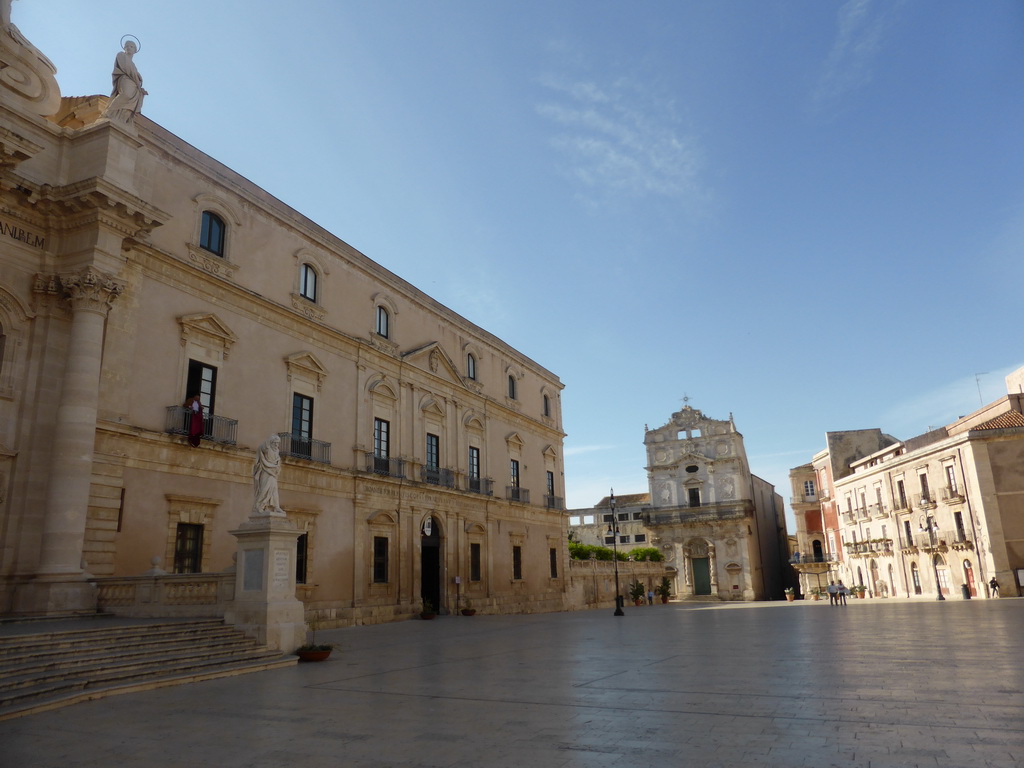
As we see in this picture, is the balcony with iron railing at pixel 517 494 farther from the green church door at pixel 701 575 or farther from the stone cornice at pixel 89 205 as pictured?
the green church door at pixel 701 575

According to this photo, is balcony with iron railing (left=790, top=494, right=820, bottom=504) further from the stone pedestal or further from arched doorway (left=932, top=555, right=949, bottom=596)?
the stone pedestal

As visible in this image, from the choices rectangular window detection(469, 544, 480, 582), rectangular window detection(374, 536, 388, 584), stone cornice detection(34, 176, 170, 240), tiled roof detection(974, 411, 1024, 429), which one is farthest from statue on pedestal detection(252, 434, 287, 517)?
tiled roof detection(974, 411, 1024, 429)

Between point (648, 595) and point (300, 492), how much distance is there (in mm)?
28275

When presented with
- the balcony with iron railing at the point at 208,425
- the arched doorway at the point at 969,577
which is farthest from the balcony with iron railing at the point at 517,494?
the arched doorway at the point at 969,577

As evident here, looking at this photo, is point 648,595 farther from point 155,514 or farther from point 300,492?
point 155,514

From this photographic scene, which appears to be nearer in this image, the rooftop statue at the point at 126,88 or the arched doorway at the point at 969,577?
the rooftop statue at the point at 126,88

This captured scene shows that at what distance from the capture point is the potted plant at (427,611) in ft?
82.2

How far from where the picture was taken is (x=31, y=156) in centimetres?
1437

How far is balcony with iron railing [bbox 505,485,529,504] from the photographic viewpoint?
33656 mm

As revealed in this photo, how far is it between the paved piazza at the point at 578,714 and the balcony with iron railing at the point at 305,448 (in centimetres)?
1013

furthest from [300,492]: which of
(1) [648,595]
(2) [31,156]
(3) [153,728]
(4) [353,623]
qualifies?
(1) [648,595]

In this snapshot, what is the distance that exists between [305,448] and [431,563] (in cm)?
825

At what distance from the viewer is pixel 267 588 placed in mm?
12508

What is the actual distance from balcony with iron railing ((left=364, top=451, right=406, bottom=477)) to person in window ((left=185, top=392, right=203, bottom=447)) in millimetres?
7037
